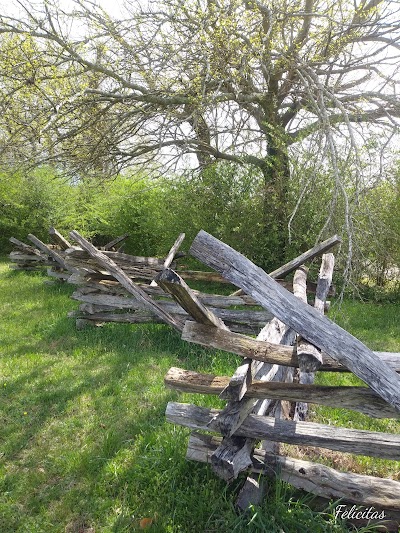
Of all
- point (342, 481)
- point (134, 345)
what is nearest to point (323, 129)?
point (134, 345)

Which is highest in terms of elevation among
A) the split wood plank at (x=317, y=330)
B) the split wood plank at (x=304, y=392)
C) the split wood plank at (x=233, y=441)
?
the split wood plank at (x=317, y=330)

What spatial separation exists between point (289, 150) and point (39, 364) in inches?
258

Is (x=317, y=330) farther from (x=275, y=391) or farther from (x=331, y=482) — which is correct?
(x=331, y=482)

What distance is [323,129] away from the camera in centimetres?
543

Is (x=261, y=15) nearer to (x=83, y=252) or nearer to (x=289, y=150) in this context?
(x=289, y=150)

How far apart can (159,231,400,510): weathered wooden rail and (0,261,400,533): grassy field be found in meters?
0.17

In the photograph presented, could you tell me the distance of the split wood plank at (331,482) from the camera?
2492 millimetres

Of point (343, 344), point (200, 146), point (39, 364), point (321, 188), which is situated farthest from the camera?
point (200, 146)

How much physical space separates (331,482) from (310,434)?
31cm

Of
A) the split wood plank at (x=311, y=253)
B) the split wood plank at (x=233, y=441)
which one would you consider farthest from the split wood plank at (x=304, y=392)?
the split wood plank at (x=311, y=253)

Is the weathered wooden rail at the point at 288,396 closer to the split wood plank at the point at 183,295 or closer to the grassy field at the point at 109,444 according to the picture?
the split wood plank at the point at 183,295

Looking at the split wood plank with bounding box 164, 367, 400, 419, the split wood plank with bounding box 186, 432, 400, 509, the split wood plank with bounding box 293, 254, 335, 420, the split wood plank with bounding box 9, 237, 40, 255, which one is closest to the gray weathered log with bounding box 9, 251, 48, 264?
the split wood plank with bounding box 9, 237, 40, 255

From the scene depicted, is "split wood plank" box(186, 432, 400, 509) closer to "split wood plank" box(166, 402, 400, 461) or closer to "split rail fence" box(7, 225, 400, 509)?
"split rail fence" box(7, 225, 400, 509)

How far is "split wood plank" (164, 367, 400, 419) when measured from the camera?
2.38 metres
